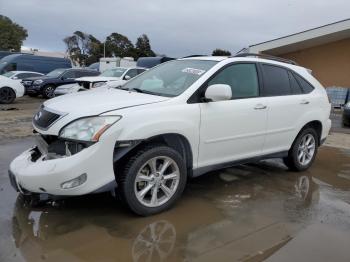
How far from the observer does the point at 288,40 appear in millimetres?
20359

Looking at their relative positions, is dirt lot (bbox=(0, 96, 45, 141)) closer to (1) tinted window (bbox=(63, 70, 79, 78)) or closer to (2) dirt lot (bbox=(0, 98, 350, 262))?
(2) dirt lot (bbox=(0, 98, 350, 262))

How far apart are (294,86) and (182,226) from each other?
2962 mm

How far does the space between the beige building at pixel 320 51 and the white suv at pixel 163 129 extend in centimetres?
1535

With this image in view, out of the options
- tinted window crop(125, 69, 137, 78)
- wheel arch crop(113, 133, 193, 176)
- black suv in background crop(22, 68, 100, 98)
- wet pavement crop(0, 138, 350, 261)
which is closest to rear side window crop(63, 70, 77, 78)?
black suv in background crop(22, 68, 100, 98)

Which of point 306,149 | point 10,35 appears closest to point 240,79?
point 306,149

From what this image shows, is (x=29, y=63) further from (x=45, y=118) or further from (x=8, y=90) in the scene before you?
(x=45, y=118)

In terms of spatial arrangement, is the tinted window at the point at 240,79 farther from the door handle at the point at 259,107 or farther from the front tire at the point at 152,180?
the front tire at the point at 152,180

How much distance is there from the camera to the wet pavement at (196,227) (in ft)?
11.5

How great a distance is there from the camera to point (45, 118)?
4.15 meters

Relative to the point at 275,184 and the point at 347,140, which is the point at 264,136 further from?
the point at 347,140

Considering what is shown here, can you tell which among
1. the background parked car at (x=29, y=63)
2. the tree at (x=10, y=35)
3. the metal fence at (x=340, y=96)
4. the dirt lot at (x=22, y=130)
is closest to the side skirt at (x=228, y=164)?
the dirt lot at (x=22, y=130)

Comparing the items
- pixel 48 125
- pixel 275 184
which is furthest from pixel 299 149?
→ pixel 48 125

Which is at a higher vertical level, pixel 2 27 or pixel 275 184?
pixel 2 27

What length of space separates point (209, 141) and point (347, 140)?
258 inches
